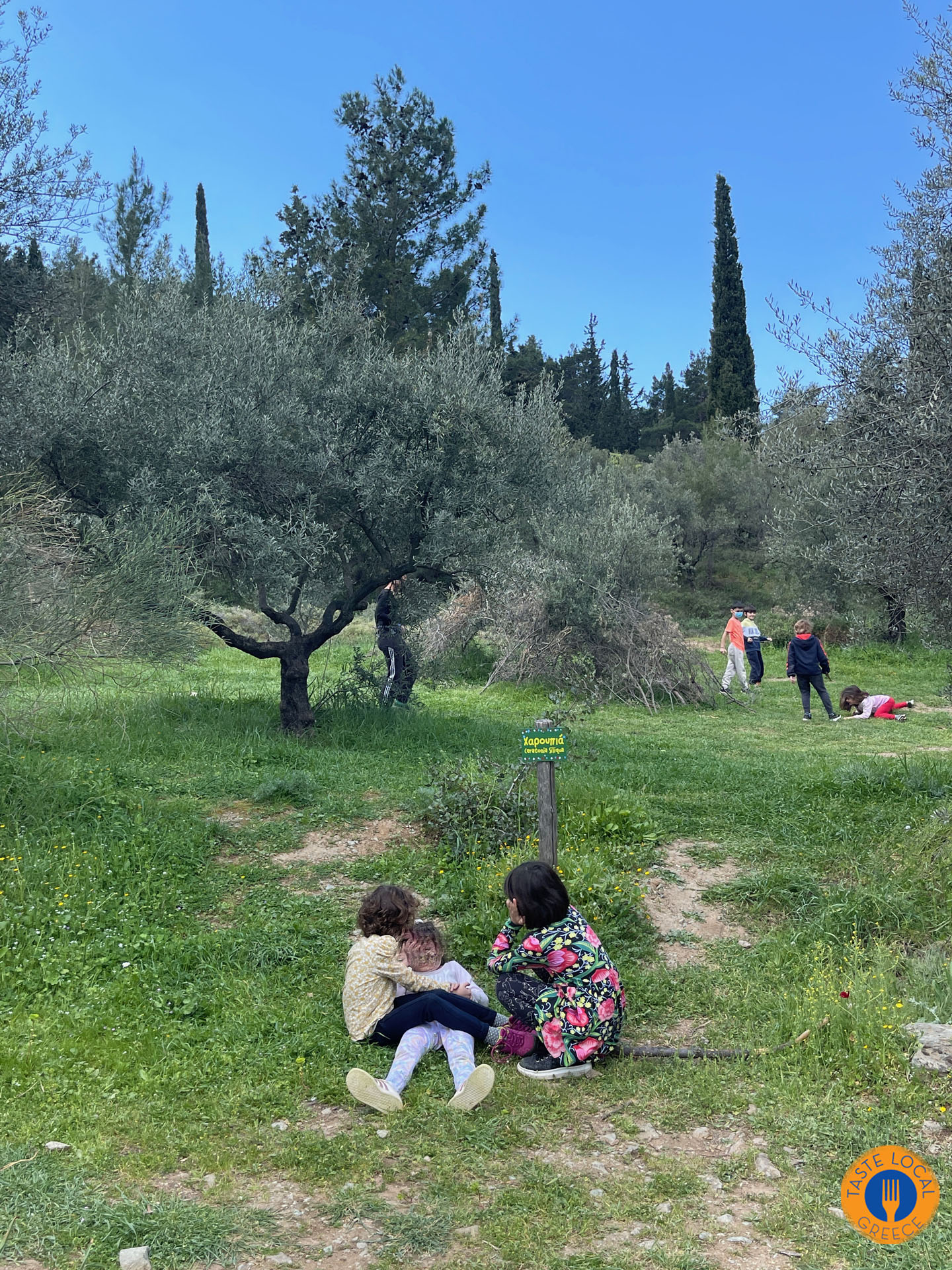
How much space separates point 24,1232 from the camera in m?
3.19

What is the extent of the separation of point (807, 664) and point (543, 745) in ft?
31.7

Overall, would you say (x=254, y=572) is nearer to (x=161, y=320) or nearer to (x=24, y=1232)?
(x=161, y=320)

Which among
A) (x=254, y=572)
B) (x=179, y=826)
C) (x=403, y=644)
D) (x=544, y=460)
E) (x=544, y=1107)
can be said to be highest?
(x=544, y=460)

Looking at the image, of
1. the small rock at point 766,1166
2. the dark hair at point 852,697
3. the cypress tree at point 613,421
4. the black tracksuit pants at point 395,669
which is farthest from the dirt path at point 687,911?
the cypress tree at point 613,421

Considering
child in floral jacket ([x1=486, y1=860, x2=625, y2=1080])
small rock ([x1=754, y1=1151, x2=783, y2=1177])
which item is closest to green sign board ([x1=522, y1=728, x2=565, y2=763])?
child in floral jacket ([x1=486, y1=860, x2=625, y2=1080])

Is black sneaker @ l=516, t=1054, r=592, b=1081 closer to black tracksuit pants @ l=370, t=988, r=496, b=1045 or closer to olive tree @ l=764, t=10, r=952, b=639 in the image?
black tracksuit pants @ l=370, t=988, r=496, b=1045

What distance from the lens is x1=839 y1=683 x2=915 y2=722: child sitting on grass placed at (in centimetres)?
1436

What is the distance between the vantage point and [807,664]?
14.5 metres

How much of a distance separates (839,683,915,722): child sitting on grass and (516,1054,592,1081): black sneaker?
35.6 feet

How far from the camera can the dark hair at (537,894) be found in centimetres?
463

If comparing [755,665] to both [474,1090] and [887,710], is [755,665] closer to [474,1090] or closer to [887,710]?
[887,710]

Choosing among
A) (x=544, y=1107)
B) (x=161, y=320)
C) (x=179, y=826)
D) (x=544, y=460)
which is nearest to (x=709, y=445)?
(x=544, y=460)

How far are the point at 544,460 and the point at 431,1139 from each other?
852cm

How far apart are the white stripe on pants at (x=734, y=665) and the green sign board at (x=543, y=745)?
10.9 meters
